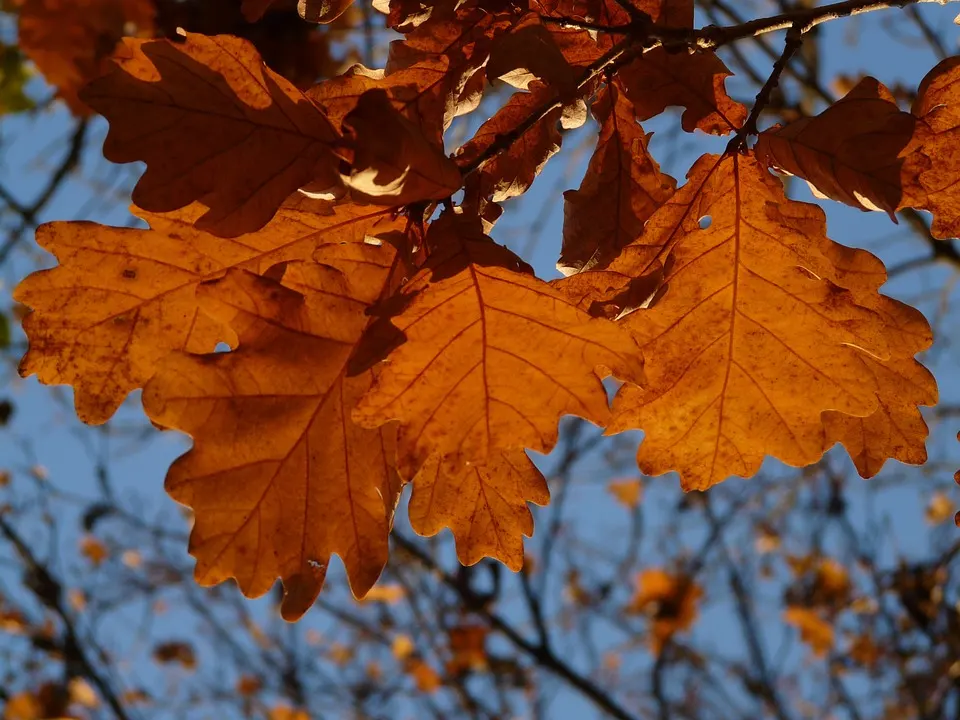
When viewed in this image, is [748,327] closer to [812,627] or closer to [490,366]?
[490,366]

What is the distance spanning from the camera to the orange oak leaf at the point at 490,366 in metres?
1.00

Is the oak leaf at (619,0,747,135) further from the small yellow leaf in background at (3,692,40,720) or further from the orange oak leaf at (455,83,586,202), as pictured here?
the small yellow leaf in background at (3,692,40,720)

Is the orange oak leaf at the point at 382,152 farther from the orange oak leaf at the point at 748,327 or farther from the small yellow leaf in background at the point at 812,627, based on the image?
the small yellow leaf in background at the point at 812,627

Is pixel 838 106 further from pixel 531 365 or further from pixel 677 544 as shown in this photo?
pixel 677 544

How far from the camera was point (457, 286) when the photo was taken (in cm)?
100

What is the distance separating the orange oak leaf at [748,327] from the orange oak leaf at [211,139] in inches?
19.2

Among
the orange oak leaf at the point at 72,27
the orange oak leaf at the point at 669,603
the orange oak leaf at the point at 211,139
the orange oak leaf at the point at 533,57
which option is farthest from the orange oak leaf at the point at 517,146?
the orange oak leaf at the point at 669,603

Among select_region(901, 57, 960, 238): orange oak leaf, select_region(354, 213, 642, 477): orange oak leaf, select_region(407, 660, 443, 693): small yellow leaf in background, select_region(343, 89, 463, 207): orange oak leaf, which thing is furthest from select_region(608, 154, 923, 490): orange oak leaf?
select_region(407, 660, 443, 693): small yellow leaf in background

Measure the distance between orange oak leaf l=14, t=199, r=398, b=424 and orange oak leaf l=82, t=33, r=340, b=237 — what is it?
15 cm

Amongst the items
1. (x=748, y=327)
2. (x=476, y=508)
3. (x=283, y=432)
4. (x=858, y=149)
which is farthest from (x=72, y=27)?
(x=858, y=149)

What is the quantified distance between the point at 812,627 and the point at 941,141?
4838mm

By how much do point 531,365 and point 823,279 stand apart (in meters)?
0.43

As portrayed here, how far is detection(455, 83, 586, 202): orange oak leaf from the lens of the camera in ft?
3.84

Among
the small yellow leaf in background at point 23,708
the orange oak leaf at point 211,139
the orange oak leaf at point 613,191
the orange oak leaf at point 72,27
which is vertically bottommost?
the orange oak leaf at point 211,139
